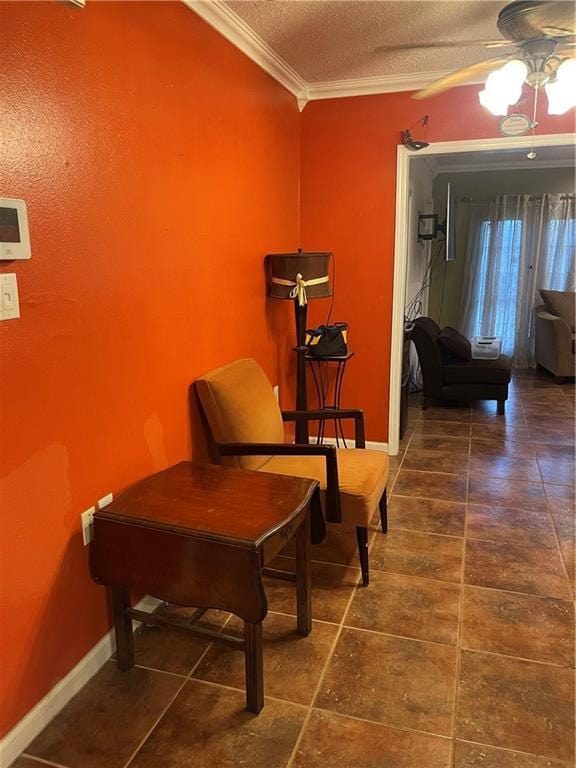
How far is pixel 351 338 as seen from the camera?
3.94 meters

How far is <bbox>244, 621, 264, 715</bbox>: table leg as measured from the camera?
1.68 meters

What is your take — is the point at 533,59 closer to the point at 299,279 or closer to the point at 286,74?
the point at 299,279

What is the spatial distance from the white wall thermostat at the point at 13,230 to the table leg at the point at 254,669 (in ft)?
4.03

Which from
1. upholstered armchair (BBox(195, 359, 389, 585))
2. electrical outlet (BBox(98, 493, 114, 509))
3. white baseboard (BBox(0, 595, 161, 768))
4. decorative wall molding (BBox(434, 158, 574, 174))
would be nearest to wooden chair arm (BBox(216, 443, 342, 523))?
upholstered armchair (BBox(195, 359, 389, 585))

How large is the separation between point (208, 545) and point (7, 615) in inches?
22.4

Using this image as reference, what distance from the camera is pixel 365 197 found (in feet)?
12.2

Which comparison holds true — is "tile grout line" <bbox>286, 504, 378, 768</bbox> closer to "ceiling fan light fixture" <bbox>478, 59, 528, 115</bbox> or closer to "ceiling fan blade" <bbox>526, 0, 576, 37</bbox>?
"ceiling fan light fixture" <bbox>478, 59, 528, 115</bbox>

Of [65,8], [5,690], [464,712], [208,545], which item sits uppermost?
[65,8]

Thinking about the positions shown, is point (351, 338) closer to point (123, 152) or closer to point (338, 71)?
point (338, 71)

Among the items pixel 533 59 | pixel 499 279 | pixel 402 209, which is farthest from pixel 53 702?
Answer: pixel 499 279

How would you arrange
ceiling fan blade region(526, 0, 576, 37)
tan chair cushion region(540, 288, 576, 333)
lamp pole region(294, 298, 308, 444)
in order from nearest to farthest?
ceiling fan blade region(526, 0, 576, 37), lamp pole region(294, 298, 308, 444), tan chair cushion region(540, 288, 576, 333)

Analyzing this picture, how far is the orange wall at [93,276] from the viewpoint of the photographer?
1.53 meters

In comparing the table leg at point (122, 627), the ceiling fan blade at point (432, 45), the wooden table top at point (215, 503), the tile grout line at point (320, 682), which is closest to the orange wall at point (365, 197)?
the ceiling fan blade at point (432, 45)

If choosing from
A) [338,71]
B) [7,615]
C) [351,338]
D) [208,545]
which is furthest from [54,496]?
[338,71]
